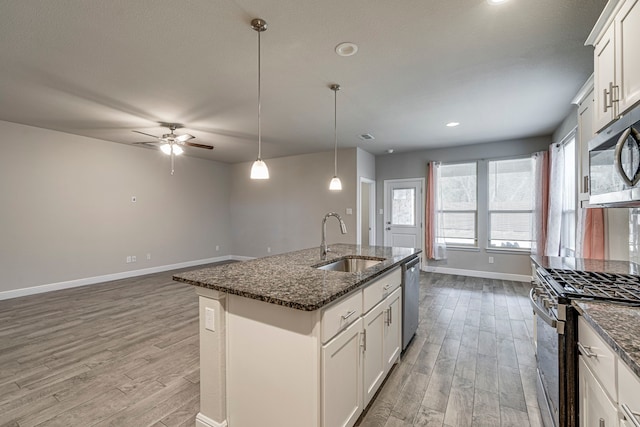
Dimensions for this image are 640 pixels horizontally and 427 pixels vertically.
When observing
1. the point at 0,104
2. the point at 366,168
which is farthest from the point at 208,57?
the point at 366,168

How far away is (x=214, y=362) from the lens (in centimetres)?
164

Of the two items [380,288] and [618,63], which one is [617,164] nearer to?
[618,63]

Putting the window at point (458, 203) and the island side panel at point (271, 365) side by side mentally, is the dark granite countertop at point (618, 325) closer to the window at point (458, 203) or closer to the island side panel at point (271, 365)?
the island side panel at point (271, 365)

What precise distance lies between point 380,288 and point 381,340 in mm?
398

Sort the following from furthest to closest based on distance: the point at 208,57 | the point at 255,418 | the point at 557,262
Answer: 1. the point at 208,57
2. the point at 557,262
3. the point at 255,418

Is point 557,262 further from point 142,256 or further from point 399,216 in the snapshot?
point 142,256

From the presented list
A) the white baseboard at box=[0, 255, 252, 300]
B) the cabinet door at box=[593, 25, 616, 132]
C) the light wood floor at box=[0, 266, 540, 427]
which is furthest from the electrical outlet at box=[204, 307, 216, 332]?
the white baseboard at box=[0, 255, 252, 300]

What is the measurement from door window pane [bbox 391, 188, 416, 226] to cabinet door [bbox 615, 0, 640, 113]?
4.84 m

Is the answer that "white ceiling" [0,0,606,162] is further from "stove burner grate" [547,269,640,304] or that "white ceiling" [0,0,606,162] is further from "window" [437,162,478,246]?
"stove burner grate" [547,269,640,304]

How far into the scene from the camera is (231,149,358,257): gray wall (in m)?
5.99

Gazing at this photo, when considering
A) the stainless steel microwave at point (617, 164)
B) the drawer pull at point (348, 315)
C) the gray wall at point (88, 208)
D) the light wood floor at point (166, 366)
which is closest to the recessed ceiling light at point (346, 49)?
the stainless steel microwave at point (617, 164)

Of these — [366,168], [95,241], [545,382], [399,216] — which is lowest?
[545,382]

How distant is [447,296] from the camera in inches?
172

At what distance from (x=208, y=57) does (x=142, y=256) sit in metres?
5.00
